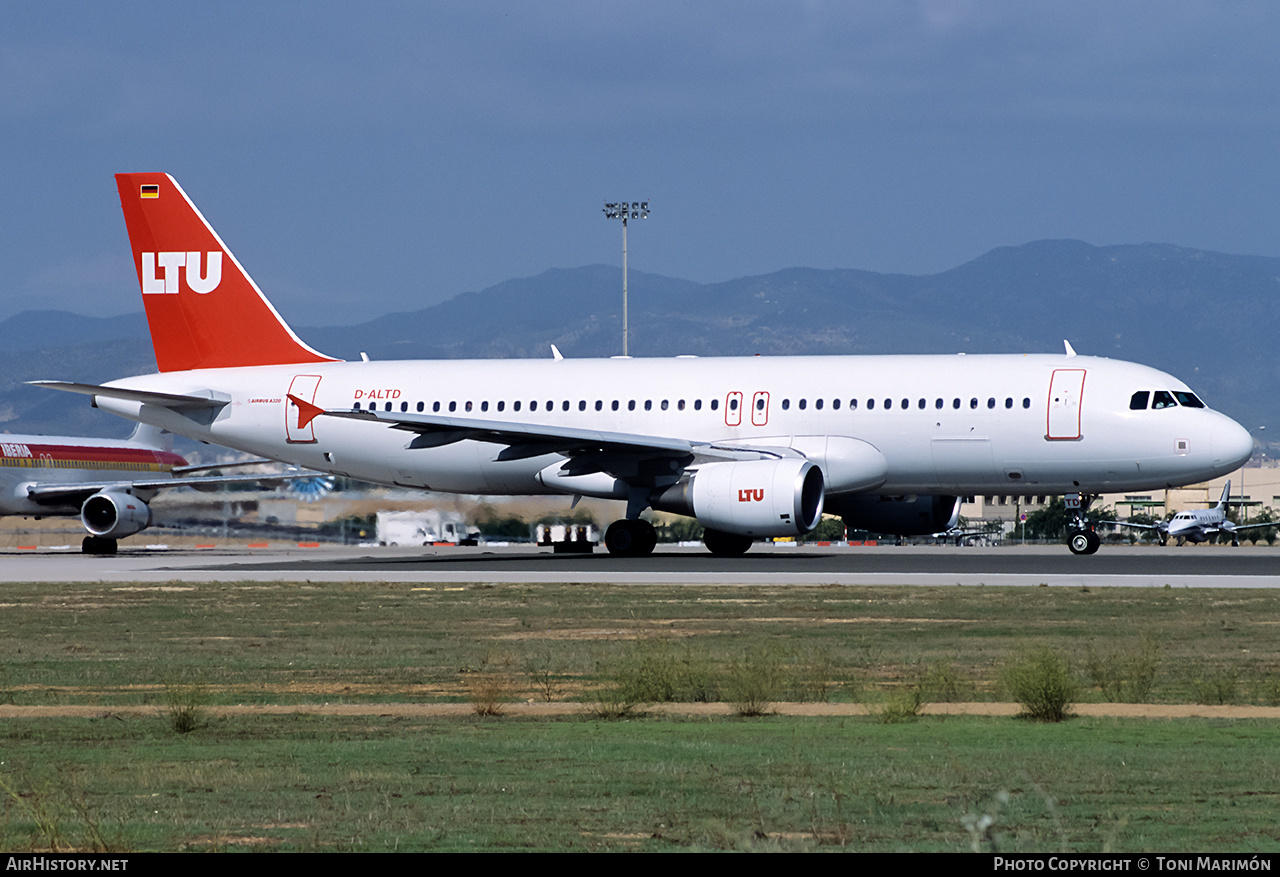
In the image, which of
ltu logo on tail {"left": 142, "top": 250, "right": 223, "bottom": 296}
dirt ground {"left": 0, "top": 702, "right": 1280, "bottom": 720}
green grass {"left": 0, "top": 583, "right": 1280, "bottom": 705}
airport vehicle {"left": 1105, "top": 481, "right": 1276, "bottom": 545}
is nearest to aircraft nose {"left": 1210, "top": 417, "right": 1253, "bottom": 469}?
green grass {"left": 0, "top": 583, "right": 1280, "bottom": 705}

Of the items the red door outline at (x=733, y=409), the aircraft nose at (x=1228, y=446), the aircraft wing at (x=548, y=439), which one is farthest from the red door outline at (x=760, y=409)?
the aircraft nose at (x=1228, y=446)

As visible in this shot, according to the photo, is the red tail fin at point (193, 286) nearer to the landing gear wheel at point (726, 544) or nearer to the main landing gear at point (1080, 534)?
the landing gear wheel at point (726, 544)

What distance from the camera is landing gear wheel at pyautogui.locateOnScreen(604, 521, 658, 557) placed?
1414 inches

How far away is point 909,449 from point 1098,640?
1605 centimetres

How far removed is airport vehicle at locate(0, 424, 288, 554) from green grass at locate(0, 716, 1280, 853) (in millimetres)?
36246

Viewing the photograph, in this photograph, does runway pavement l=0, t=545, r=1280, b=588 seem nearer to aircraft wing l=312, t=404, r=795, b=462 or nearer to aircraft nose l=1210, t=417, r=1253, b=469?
aircraft nose l=1210, t=417, r=1253, b=469

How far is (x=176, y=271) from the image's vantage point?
1561 inches

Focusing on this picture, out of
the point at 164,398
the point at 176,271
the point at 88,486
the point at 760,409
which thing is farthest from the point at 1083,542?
the point at 88,486

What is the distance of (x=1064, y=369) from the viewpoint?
33.6 metres

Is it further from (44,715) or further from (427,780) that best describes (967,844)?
(44,715)

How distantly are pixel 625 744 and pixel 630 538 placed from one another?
24946mm

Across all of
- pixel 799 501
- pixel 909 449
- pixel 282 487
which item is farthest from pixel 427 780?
pixel 282 487

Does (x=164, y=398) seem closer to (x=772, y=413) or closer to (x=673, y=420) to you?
(x=673, y=420)
